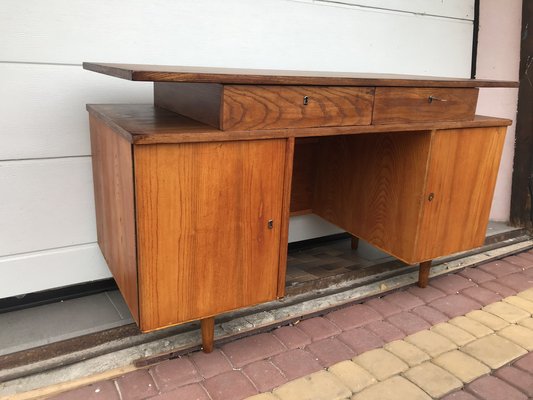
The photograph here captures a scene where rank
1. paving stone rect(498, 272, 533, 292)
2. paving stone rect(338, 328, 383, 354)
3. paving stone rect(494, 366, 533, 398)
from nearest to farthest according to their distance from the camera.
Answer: paving stone rect(494, 366, 533, 398)
paving stone rect(338, 328, 383, 354)
paving stone rect(498, 272, 533, 292)

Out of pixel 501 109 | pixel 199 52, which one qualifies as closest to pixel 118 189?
pixel 199 52

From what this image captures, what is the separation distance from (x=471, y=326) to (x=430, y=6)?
1.72m

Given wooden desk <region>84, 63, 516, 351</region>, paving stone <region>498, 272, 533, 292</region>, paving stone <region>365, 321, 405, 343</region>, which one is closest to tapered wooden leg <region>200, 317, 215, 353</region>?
wooden desk <region>84, 63, 516, 351</region>

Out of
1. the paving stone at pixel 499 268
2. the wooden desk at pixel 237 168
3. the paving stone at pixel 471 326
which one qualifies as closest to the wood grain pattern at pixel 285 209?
the wooden desk at pixel 237 168

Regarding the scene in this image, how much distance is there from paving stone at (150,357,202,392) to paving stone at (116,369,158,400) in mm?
22

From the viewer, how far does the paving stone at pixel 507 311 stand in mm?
2010

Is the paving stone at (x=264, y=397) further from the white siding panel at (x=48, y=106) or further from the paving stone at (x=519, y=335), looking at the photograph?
the white siding panel at (x=48, y=106)

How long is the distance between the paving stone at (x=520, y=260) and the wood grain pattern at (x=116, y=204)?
2.03 metres

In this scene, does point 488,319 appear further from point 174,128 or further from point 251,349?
point 174,128

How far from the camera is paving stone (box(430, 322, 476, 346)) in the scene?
1833mm

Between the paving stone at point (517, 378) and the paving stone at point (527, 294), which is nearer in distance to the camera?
the paving stone at point (517, 378)

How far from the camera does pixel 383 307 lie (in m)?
2.07

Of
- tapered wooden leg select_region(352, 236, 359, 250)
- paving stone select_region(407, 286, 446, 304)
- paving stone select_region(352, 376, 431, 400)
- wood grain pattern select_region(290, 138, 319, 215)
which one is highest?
wood grain pattern select_region(290, 138, 319, 215)

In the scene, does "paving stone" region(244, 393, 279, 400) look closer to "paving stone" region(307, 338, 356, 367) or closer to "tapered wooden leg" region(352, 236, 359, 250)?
"paving stone" region(307, 338, 356, 367)
